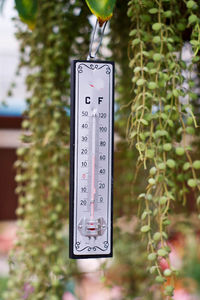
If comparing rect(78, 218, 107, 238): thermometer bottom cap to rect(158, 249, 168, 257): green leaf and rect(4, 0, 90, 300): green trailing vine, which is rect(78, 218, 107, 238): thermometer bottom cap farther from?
rect(4, 0, 90, 300): green trailing vine

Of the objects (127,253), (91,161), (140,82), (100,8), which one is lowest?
(127,253)

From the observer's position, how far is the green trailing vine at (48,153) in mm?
1118

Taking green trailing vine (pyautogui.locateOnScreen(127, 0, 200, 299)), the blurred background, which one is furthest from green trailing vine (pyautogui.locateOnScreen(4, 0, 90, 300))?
green trailing vine (pyautogui.locateOnScreen(127, 0, 200, 299))

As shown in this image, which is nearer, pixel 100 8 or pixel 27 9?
pixel 100 8

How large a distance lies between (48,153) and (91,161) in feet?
1.46

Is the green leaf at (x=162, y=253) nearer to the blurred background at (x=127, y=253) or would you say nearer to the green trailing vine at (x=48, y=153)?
the blurred background at (x=127, y=253)

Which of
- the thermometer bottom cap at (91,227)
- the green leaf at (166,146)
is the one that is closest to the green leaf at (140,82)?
the green leaf at (166,146)

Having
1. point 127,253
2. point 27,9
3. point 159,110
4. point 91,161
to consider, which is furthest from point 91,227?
point 127,253

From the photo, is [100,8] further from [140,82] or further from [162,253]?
[162,253]

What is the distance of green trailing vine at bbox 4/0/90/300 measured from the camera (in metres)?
1.12

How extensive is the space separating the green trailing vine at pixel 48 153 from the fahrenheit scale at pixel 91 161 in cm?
34

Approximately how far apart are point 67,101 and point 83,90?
42cm

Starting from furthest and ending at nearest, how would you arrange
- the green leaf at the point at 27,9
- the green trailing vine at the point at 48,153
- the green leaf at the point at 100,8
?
1. the green trailing vine at the point at 48,153
2. the green leaf at the point at 27,9
3. the green leaf at the point at 100,8

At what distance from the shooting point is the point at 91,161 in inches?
29.9
